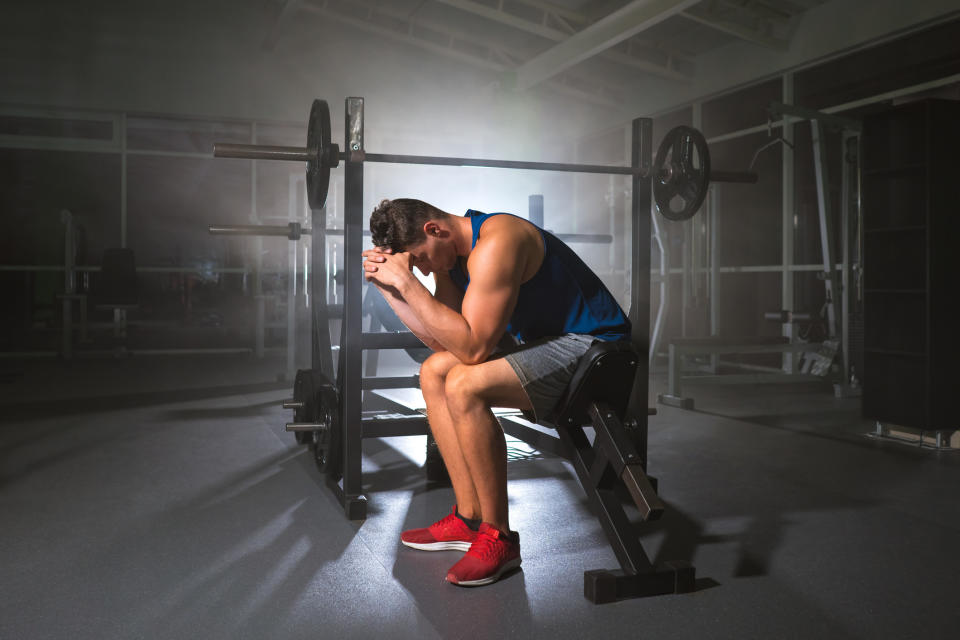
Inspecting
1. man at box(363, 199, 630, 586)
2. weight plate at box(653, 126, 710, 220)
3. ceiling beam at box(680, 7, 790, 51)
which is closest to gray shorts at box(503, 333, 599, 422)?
man at box(363, 199, 630, 586)

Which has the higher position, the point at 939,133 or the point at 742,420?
the point at 939,133

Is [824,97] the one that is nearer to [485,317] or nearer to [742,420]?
[742,420]

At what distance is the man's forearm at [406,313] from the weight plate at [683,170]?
2.98 feet

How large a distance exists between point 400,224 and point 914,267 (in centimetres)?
250

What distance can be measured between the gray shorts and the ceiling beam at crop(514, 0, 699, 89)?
13.7 ft

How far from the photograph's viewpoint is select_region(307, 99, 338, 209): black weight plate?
217 cm

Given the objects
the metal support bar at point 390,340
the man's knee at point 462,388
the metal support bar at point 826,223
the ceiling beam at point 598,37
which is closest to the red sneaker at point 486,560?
the man's knee at point 462,388

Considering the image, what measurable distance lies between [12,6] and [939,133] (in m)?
7.94

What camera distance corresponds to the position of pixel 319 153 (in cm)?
222

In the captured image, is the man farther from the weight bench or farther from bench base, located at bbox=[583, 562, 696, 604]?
bench base, located at bbox=[583, 562, 696, 604]

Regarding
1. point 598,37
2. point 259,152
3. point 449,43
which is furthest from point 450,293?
point 449,43

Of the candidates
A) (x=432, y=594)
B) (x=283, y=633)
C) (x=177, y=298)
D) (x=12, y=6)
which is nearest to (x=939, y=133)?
(x=432, y=594)

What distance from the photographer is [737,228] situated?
702 cm

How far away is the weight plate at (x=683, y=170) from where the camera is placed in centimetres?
233
